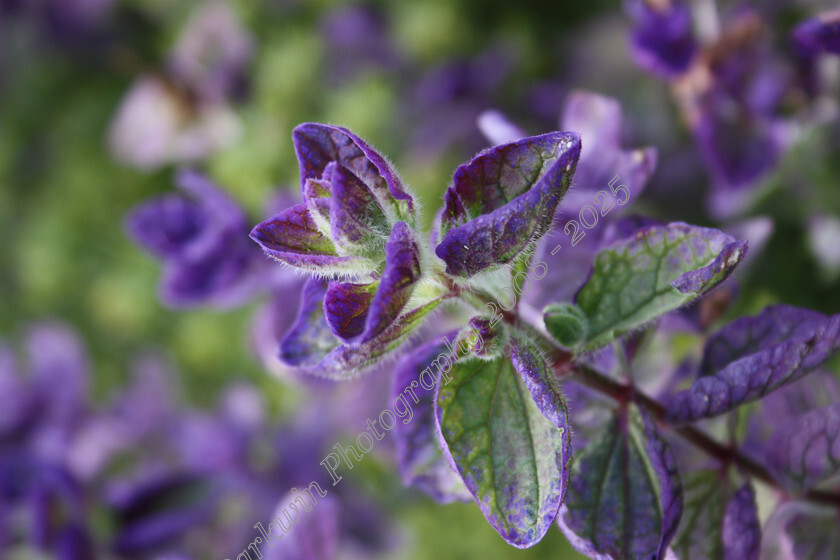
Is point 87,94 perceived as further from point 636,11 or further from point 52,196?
point 636,11

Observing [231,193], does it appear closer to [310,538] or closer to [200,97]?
[200,97]

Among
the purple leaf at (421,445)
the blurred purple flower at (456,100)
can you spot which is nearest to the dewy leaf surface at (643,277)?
the purple leaf at (421,445)

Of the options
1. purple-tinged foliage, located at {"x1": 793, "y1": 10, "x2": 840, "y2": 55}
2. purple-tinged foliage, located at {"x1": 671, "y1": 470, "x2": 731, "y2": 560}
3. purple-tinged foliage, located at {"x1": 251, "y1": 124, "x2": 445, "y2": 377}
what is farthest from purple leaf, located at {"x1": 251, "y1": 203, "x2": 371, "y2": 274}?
purple-tinged foliage, located at {"x1": 793, "y1": 10, "x2": 840, "y2": 55}

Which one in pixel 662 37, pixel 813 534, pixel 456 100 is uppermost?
pixel 456 100

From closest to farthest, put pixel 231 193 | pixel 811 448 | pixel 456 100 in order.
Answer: pixel 811 448
pixel 231 193
pixel 456 100

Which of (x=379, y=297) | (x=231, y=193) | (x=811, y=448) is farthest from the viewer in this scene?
(x=231, y=193)

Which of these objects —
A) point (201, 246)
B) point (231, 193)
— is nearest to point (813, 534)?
point (201, 246)

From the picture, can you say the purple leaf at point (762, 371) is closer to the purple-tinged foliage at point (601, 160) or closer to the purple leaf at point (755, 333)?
the purple leaf at point (755, 333)

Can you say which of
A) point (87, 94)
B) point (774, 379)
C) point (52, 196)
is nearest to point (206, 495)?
point (774, 379)
